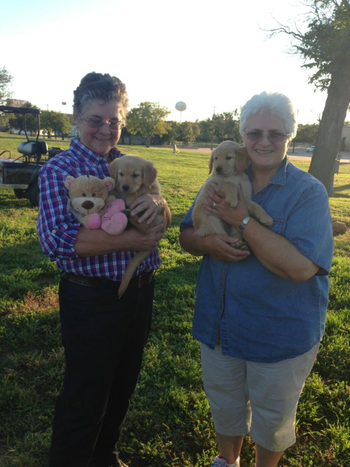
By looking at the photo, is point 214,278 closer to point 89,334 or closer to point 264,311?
point 264,311

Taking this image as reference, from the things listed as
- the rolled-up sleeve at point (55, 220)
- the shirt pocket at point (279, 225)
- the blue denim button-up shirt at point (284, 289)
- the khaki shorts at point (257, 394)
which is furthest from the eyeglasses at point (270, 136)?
the khaki shorts at point (257, 394)

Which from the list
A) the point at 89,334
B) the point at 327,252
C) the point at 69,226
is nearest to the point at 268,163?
the point at 327,252

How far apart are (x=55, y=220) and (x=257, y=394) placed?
154cm

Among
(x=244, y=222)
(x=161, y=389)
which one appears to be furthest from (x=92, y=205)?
(x=161, y=389)

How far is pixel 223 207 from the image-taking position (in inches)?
91.4

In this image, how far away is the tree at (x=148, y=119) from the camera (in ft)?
212

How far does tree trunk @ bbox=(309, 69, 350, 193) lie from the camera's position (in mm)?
11797

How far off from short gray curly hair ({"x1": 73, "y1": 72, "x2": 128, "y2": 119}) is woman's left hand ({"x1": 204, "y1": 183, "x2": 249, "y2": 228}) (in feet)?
→ 2.77

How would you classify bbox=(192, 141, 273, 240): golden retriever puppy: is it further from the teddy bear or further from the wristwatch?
the teddy bear

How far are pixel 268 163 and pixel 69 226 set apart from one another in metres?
1.19

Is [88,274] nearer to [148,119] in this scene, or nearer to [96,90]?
[96,90]

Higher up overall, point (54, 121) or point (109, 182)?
point (54, 121)

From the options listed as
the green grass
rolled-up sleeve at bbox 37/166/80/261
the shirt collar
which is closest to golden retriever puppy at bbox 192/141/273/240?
the shirt collar

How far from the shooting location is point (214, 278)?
2.35 metres
